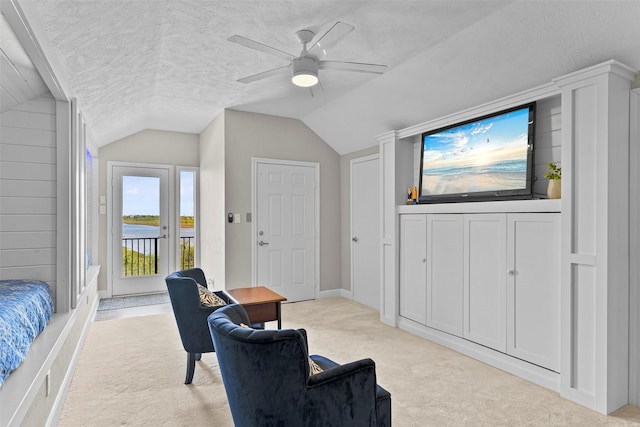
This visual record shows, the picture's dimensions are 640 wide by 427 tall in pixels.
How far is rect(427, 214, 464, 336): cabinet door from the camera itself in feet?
11.5

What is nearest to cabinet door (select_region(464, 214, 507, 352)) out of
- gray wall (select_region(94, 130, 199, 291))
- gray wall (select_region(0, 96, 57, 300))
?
gray wall (select_region(0, 96, 57, 300))

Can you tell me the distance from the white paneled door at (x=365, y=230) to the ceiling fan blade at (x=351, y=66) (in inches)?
83.0

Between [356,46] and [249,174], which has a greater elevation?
[356,46]

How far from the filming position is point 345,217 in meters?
5.64

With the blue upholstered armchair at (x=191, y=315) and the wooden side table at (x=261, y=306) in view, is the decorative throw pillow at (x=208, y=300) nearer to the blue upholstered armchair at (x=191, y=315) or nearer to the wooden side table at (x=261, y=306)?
the blue upholstered armchair at (x=191, y=315)

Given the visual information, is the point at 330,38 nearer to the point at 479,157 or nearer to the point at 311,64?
the point at 311,64

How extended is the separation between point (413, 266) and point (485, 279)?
0.87 metres

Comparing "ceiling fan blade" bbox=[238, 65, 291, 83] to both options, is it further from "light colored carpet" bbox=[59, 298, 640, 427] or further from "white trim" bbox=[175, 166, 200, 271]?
"white trim" bbox=[175, 166, 200, 271]

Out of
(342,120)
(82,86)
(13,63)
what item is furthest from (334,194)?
(13,63)

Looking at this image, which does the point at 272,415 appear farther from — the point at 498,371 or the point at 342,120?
the point at 342,120

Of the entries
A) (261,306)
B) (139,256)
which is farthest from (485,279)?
(139,256)

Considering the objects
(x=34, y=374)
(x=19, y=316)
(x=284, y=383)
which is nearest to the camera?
(x=284, y=383)

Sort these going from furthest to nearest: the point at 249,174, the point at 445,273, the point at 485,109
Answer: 1. the point at 249,174
2. the point at 445,273
3. the point at 485,109

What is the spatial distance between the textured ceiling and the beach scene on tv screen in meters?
0.24
